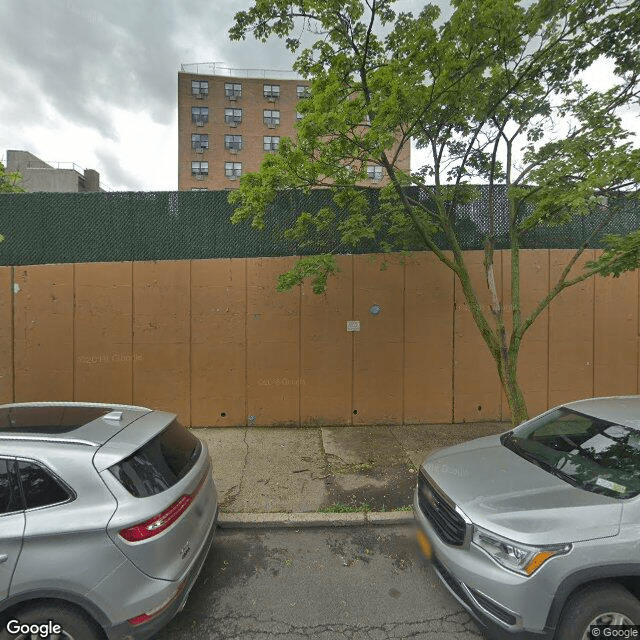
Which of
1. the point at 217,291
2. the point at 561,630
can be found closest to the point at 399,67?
the point at 217,291

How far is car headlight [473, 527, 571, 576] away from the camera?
203cm

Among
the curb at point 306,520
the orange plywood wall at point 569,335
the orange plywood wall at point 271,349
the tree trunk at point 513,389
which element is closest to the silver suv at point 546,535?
the curb at point 306,520

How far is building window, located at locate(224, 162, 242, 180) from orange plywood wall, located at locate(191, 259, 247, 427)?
105ft

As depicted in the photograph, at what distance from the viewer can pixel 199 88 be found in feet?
114

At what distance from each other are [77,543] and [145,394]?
4.73m

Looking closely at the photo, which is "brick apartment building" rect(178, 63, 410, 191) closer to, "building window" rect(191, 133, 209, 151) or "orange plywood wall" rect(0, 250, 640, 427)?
"building window" rect(191, 133, 209, 151)

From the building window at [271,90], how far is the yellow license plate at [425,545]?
41411mm

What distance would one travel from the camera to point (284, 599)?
2703mm

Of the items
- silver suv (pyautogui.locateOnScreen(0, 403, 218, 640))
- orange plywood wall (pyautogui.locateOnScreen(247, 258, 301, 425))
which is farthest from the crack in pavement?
orange plywood wall (pyautogui.locateOnScreen(247, 258, 301, 425))

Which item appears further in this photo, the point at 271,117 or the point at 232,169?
the point at 271,117

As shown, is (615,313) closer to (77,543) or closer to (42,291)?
(77,543)

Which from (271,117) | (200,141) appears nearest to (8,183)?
(200,141)

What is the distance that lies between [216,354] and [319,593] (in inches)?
172

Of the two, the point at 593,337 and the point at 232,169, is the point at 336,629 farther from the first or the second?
the point at 232,169
